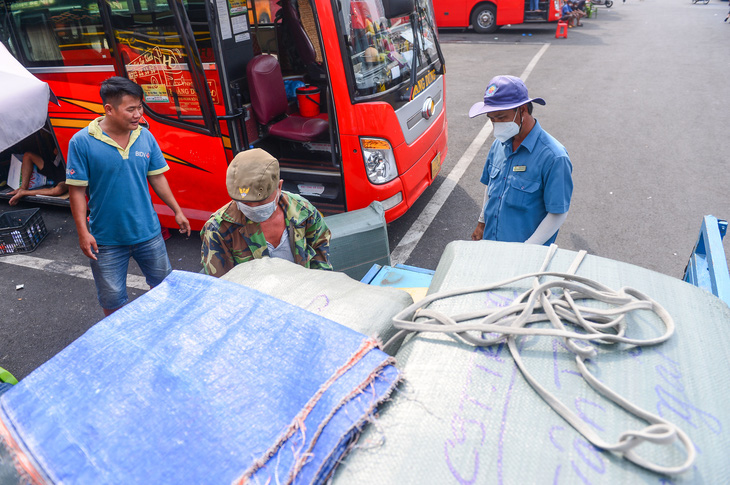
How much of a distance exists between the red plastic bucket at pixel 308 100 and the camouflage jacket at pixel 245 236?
2.98m

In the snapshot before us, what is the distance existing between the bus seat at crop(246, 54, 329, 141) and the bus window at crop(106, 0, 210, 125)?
0.62m

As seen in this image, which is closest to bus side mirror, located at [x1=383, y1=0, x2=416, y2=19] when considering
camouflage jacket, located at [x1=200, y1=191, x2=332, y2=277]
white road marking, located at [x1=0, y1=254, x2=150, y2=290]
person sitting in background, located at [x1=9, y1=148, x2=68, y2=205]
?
camouflage jacket, located at [x1=200, y1=191, x2=332, y2=277]

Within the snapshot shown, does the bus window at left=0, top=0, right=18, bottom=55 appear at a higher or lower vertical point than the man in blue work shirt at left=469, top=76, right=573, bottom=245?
higher

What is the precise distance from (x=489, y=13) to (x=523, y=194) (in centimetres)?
1532

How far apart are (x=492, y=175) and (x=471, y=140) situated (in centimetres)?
481

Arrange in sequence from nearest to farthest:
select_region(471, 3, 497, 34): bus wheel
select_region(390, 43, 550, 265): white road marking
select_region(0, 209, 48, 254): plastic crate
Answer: select_region(390, 43, 550, 265): white road marking < select_region(0, 209, 48, 254): plastic crate < select_region(471, 3, 497, 34): bus wheel

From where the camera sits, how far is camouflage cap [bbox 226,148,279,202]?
241 centimetres

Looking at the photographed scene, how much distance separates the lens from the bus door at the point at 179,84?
162 inches

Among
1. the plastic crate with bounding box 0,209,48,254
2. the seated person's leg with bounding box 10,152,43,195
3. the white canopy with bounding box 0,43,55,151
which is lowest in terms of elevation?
the plastic crate with bounding box 0,209,48,254

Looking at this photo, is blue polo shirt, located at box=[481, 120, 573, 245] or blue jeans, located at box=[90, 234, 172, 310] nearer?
blue polo shirt, located at box=[481, 120, 573, 245]

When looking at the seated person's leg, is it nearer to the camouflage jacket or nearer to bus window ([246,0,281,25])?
bus window ([246,0,281,25])

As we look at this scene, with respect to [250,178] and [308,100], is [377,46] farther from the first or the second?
[250,178]

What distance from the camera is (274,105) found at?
16.5ft

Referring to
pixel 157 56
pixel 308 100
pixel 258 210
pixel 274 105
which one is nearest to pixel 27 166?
pixel 157 56
